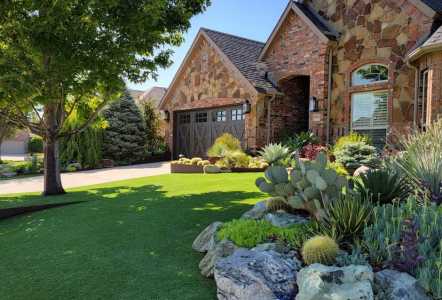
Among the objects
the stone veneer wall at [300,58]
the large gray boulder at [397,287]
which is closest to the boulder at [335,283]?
the large gray boulder at [397,287]

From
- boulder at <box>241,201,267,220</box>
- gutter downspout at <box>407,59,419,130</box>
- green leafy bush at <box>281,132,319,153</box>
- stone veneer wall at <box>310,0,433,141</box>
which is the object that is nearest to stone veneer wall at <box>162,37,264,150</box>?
green leafy bush at <box>281,132,319,153</box>

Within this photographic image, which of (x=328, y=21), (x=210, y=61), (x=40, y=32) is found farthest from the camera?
(x=210, y=61)

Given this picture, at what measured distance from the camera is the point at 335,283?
283cm

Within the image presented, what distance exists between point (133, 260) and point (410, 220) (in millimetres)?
3030

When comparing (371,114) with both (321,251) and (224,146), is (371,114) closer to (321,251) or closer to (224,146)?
(224,146)

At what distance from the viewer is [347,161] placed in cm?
1023

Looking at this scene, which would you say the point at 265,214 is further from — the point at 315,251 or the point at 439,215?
the point at 439,215

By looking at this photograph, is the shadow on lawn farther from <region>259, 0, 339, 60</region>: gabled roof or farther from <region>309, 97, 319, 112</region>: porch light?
<region>259, 0, 339, 60</region>: gabled roof

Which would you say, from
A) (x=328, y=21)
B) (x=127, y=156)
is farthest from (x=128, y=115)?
(x=328, y=21)

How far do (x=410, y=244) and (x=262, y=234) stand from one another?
149 centimetres

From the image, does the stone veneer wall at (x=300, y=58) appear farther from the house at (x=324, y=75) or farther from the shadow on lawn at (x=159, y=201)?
the shadow on lawn at (x=159, y=201)

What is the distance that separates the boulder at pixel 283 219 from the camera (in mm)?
4248

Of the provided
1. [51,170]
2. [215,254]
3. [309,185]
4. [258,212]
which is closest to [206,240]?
[215,254]

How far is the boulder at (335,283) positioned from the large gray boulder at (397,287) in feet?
0.35
